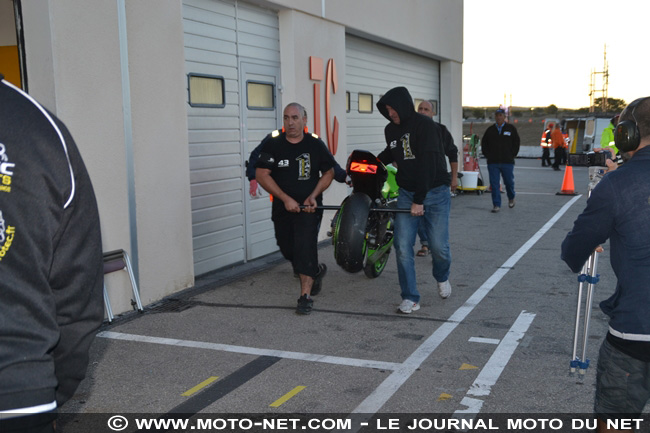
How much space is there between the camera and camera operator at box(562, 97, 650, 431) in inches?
107

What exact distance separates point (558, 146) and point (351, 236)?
65.9 ft

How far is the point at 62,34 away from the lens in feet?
19.3

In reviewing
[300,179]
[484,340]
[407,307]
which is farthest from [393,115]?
[484,340]

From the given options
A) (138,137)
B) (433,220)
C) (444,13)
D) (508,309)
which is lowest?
(508,309)

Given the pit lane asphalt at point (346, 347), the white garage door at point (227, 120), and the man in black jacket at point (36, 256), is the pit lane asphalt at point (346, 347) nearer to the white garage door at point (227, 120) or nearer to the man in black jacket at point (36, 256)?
the white garage door at point (227, 120)

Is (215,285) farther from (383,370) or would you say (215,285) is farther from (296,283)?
(383,370)

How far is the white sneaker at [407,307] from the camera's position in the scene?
6441 mm

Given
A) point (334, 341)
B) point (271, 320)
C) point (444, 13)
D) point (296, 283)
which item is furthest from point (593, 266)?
point (444, 13)

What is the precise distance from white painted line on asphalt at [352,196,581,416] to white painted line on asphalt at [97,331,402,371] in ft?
0.47

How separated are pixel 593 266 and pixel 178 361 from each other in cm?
309

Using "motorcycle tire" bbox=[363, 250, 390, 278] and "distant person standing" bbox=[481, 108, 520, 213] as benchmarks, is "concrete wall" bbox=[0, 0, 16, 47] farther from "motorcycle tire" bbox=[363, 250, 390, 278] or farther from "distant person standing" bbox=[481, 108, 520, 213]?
"distant person standing" bbox=[481, 108, 520, 213]

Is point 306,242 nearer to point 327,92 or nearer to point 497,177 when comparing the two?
point 327,92

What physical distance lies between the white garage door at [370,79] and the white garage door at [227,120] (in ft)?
10.3

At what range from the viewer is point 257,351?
545 centimetres
